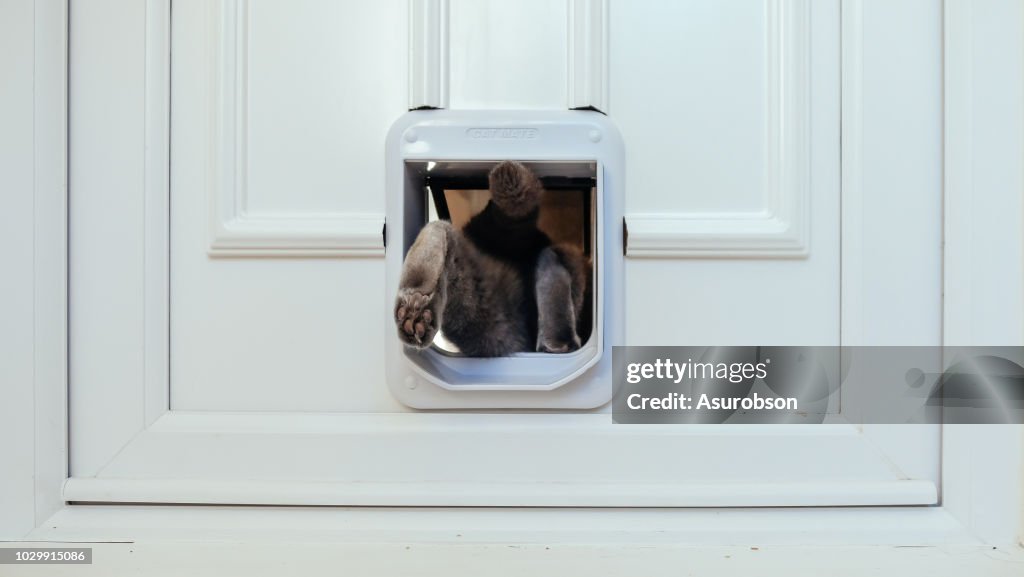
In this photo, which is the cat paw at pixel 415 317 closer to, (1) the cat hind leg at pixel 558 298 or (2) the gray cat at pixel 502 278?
(2) the gray cat at pixel 502 278

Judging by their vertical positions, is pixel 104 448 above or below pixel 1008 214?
below

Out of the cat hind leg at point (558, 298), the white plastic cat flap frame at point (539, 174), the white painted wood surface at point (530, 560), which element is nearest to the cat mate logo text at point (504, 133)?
the white plastic cat flap frame at point (539, 174)

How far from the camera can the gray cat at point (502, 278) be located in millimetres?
619

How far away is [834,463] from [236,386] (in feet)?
2.31

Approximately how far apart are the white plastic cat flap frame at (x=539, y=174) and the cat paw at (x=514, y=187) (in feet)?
0.08

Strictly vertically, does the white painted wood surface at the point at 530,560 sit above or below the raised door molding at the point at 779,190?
below

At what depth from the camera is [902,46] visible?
68 cm

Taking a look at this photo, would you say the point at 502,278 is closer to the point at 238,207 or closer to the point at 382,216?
the point at 382,216

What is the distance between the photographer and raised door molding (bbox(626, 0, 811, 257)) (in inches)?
26.7

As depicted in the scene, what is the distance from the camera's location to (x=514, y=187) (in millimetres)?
646

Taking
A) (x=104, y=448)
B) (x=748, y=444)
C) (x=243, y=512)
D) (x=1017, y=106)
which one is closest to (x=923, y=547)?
(x=748, y=444)

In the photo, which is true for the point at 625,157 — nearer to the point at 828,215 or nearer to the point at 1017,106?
the point at 828,215

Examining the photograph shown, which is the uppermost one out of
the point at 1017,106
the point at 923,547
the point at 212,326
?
the point at 1017,106

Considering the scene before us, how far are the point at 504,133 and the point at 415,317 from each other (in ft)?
0.79
